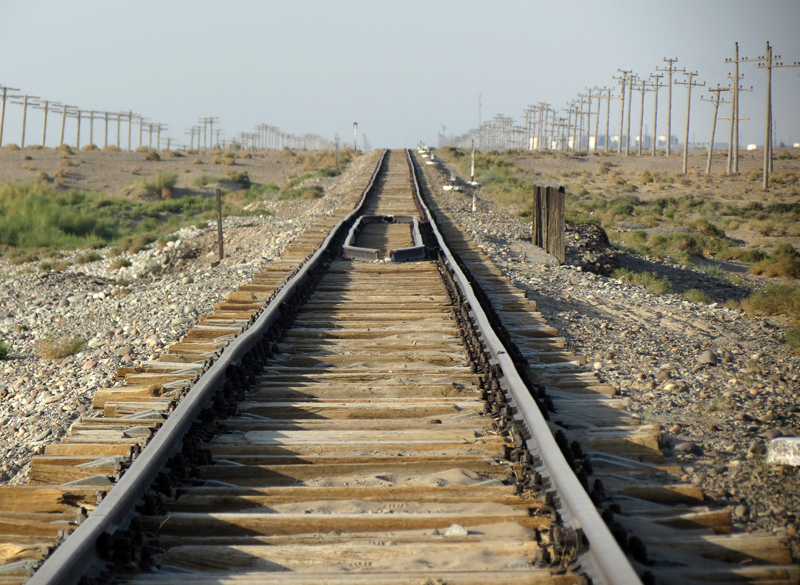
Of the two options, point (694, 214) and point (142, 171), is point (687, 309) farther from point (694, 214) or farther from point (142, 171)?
point (142, 171)

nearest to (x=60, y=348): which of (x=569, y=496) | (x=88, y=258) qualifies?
(x=569, y=496)

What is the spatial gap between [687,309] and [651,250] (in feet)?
41.4

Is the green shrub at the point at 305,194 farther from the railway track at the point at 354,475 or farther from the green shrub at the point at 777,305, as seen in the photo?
the railway track at the point at 354,475

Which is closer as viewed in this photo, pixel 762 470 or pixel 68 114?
pixel 762 470

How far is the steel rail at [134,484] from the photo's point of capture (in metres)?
2.51

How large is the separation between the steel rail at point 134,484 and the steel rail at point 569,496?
1.76 m

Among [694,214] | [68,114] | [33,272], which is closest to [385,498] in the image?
[33,272]

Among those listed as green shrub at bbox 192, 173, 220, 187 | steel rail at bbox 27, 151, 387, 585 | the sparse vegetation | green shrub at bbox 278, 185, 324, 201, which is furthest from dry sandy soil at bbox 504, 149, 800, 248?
steel rail at bbox 27, 151, 387, 585

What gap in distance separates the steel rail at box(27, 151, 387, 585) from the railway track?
1 centimetres

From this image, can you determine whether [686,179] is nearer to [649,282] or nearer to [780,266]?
[780,266]

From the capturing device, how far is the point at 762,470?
4.06 meters

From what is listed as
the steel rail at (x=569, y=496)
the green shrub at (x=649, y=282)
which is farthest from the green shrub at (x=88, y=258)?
the steel rail at (x=569, y=496)

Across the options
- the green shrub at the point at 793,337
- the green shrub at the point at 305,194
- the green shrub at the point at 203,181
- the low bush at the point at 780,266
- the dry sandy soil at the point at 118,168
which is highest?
the dry sandy soil at the point at 118,168

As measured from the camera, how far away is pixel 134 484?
3121mm
